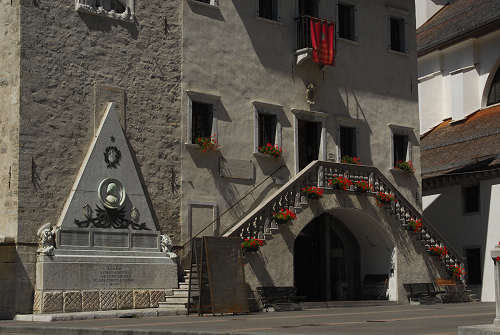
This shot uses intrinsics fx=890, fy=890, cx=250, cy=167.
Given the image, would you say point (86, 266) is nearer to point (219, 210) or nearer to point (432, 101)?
point (219, 210)

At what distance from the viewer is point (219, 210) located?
1061 inches

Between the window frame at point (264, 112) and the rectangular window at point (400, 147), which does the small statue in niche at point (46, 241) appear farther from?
the rectangular window at point (400, 147)

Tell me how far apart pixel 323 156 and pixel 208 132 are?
4.80 metres

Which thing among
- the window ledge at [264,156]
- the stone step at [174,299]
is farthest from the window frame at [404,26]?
the stone step at [174,299]

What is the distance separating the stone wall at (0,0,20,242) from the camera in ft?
75.3

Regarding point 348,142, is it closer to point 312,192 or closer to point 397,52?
point 397,52

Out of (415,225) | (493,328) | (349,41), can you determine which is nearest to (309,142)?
(349,41)

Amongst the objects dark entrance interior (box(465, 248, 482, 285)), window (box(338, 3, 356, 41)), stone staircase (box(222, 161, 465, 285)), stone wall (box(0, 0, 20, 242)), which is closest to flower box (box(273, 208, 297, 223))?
stone staircase (box(222, 161, 465, 285))

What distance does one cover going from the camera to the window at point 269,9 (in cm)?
2942

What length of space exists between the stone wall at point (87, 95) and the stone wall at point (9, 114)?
202 millimetres

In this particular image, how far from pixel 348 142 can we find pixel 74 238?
11.7 m

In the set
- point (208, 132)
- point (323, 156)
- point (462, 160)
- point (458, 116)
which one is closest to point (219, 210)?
point (208, 132)

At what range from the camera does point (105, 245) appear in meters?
23.8

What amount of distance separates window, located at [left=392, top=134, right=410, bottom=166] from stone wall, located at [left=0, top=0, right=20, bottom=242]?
14810mm
